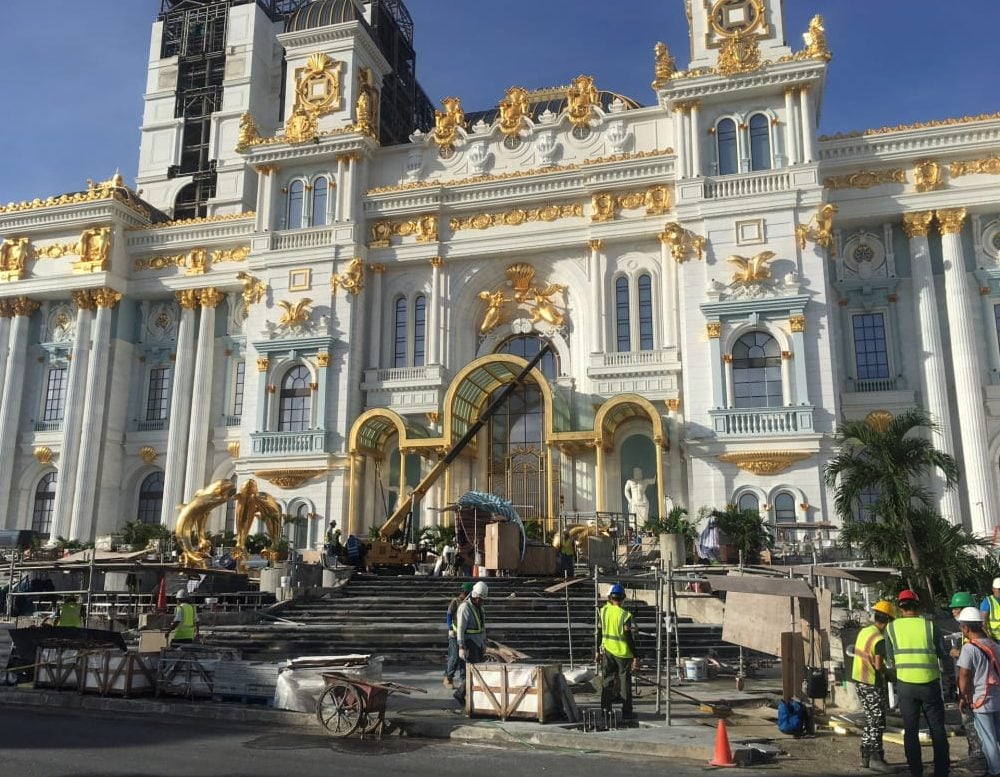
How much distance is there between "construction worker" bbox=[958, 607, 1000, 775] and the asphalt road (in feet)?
9.21

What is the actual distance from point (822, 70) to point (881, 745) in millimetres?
28725

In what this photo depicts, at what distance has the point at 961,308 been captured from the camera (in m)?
32.6

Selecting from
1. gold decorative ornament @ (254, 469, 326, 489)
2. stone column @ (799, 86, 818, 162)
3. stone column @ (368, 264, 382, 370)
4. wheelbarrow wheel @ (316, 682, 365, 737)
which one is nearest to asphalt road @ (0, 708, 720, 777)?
wheelbarrow wheel @ (316, 682, 365, 737)

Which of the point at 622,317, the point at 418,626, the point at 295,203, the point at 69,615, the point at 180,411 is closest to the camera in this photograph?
the point at 69,615

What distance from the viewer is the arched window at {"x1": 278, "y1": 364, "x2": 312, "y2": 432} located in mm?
37406

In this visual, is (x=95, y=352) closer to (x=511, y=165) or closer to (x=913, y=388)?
(x=511, y=165)

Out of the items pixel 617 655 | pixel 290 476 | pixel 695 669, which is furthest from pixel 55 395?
pixel 617 655

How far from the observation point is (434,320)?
3738 cm

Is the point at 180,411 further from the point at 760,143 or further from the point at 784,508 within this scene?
the point at 760,143

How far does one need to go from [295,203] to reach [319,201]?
3.65ft

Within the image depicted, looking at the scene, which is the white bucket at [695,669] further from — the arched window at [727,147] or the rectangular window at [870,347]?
the arched window at [727,147]

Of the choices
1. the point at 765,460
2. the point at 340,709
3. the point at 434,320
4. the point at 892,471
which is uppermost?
the point at 434,320

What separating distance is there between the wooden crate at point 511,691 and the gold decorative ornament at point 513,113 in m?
29.6

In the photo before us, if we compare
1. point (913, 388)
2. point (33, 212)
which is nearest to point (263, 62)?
point (33, 212)
